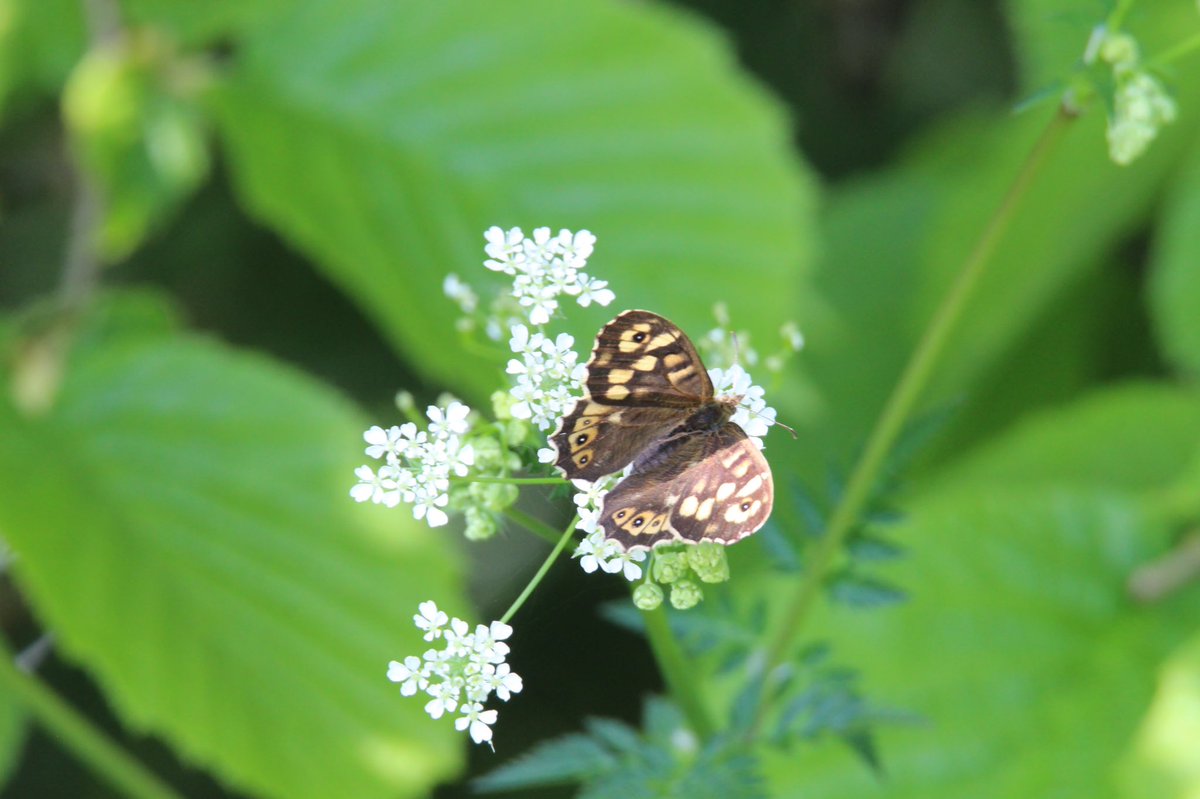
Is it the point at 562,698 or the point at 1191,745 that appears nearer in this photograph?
the point at 1191,745

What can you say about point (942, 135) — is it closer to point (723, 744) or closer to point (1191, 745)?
point (1191, 745)

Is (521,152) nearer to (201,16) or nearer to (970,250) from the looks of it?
(201,16)

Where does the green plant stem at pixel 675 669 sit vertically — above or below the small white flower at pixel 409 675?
below

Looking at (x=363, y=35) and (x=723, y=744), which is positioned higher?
(x=363, y=35)

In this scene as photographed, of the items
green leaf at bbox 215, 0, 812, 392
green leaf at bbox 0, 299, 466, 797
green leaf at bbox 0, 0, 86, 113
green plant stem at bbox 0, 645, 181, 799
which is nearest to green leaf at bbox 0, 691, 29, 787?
green leaf at bbox 0, 299, 466, 797

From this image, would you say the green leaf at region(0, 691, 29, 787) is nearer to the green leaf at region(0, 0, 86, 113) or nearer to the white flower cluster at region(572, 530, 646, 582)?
the green leaf at region(0, 0, 86, 113)

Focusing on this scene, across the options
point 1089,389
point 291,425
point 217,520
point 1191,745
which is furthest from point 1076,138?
point 217,520

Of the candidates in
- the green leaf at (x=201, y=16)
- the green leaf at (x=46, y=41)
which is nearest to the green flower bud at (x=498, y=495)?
the green leaf at (x=201, y=16)

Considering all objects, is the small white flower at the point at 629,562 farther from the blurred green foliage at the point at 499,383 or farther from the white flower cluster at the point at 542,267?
the blurred green foliage at the point at 499,383
